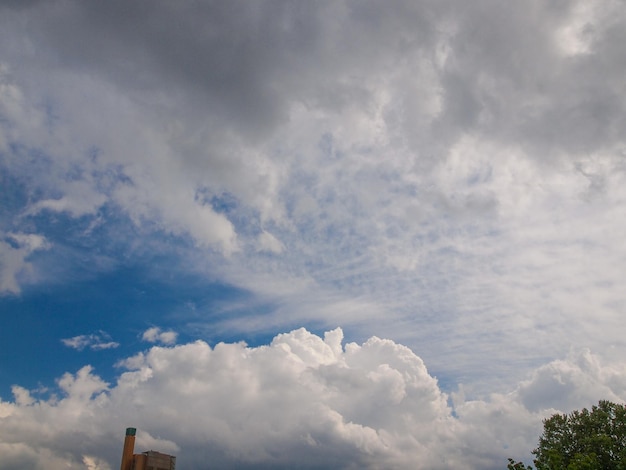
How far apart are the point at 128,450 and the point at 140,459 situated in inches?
14.9

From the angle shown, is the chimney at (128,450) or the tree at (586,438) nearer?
the chimney at (128,450)

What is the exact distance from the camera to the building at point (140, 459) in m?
10.6

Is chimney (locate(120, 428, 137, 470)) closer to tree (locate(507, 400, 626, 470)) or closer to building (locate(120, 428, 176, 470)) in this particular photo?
building (locate(120, 428, 176, 470))

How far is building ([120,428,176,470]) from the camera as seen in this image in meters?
10.6

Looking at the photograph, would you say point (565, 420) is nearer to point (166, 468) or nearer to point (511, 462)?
point (511, 462)

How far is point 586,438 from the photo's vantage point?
44500mm

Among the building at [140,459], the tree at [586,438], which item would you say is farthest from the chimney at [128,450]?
the tree at [586,438]

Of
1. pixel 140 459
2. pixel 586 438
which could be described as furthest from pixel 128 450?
pixel 586 438

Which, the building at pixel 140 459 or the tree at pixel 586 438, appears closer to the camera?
the building at pixel 140 459

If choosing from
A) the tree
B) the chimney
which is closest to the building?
the chimney

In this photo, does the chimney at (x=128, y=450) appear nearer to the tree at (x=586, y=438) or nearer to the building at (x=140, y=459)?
the building at (x=140, y=459)

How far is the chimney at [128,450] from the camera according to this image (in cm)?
1061

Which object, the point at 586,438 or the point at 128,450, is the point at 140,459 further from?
the point at 586,438

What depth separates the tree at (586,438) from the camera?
4225 centimetres
